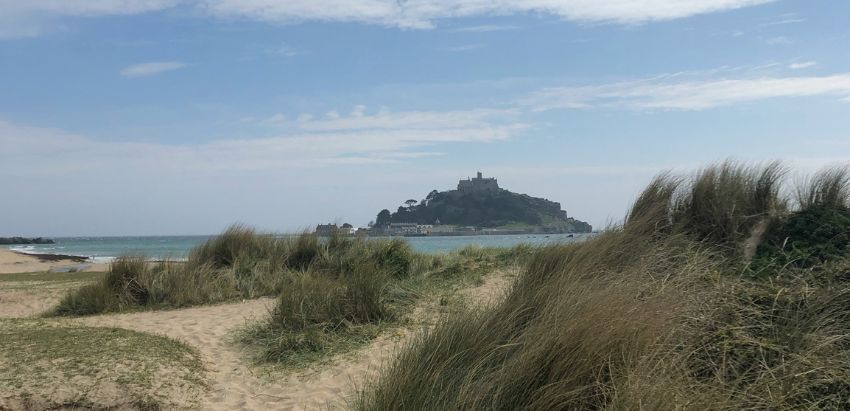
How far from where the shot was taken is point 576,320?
389 centimetres

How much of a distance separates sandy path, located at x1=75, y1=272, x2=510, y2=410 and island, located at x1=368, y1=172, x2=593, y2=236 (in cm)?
3235

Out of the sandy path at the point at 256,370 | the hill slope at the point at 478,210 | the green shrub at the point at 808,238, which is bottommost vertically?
the sandy path at the point at 256,370

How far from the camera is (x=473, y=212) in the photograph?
6350 centimetres

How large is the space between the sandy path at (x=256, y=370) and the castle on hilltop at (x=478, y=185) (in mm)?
59306

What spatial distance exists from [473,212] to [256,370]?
185 feet

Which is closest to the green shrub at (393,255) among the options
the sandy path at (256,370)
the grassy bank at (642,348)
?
the sandy path at (256,370)

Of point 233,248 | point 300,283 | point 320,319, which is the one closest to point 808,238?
point 320,319

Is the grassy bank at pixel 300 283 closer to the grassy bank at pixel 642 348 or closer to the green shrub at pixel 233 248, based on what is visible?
the green shrub at pixel 233 248

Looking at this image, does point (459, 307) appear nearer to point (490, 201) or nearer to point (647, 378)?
point (647, 378)

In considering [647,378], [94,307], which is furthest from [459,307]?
[94,307]

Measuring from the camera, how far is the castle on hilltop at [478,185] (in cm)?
7188

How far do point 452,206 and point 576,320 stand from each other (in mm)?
65456

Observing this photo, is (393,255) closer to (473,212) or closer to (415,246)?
(415,246)

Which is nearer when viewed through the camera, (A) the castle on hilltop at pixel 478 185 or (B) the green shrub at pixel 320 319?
(B) the green shrub at pixel 320 319
